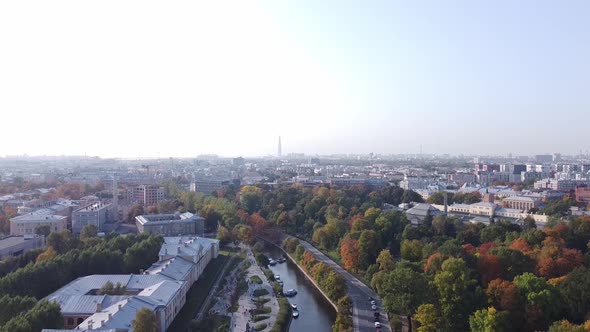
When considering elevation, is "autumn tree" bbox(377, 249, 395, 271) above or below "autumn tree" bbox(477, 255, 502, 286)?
below

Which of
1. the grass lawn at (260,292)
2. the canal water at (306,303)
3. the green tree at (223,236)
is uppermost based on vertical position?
the green tree at (223,236)

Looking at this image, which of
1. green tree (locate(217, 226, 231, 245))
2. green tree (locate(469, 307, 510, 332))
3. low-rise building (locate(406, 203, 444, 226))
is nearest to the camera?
green tree (locate(469, 307, 510, 332))

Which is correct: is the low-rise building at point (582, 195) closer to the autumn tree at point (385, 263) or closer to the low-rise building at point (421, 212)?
the low-rise building at point (421, 212)

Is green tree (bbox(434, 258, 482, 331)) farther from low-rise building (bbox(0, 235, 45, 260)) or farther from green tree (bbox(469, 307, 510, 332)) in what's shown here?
low-rise building (bbox(0, 235, 45, 260))

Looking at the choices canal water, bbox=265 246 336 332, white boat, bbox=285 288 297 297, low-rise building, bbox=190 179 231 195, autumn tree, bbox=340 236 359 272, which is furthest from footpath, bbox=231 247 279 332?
low-rise building, bbox=190 179 231 195

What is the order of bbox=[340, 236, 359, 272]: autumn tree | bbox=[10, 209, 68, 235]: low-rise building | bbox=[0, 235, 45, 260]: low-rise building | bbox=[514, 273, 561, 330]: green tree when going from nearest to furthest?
bbox=[514, 273, 561, 330]: green tree < bbox=[340, 236, 359, 272]: autumn tree < bbox=[0, 235, 45, 260]: low-rise building < bbox=[10, 209, 68, 235]: low-rise building

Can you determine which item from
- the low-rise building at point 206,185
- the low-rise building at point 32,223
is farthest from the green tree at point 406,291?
the low-rise building at point 206,185

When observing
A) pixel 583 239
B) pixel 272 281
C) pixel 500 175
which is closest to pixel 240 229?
pixel 272 281

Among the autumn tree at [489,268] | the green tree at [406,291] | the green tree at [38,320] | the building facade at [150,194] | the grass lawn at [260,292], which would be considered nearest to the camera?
the green tree at [38,320]
